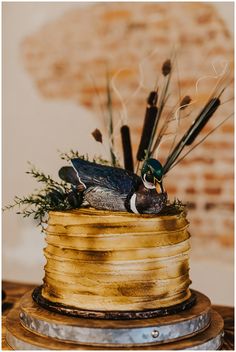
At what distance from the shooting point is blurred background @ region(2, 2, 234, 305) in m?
2.43

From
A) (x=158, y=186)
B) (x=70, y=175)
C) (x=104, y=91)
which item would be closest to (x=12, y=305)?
(x=70, y=175)

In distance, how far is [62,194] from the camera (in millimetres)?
1045

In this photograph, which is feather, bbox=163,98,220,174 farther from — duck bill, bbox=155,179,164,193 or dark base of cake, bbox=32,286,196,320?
dark base of cake, bbox=32,286,196,320

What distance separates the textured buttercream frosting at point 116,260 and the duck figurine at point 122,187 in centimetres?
2

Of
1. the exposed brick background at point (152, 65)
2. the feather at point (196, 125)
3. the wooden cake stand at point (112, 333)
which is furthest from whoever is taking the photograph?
the exposed brick background at point (152, 65)

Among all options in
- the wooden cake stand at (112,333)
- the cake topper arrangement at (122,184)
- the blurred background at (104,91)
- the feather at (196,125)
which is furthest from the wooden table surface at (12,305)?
the blurred background at (104,91)

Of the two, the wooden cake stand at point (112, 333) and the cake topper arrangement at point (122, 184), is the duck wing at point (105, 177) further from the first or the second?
the wooden cake stand at point (112, 333)

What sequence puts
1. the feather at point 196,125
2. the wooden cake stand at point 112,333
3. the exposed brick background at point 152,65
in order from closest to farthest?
the wooden cake stand at point 112,333 → the feather at point 196,125 → the exposed brick background at point 152,65

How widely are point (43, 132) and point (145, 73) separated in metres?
0.54

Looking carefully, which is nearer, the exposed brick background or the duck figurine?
the duck figurine

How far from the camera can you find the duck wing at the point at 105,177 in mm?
962

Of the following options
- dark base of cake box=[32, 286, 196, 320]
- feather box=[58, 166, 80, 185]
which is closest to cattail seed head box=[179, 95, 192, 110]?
feather box=[58, 166, 80, 185]

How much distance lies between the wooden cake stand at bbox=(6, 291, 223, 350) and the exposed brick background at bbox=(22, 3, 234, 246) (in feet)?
4.85

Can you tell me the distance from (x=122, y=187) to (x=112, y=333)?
238 mm
